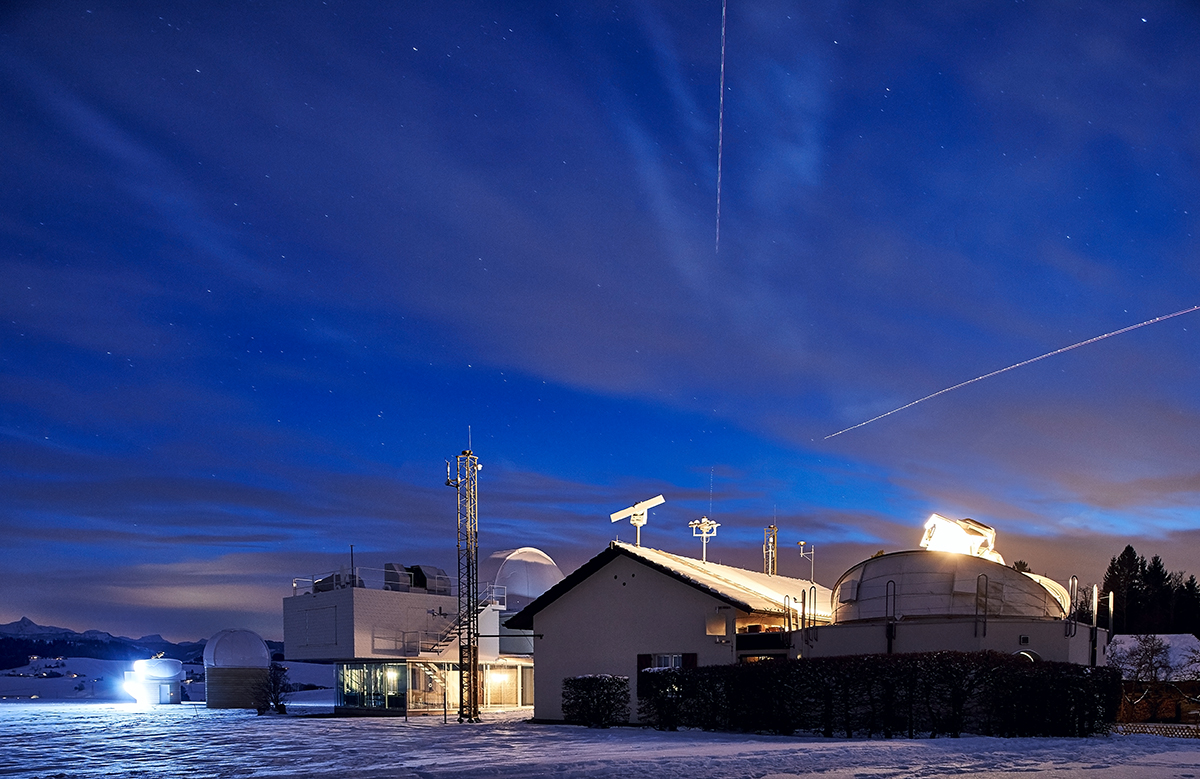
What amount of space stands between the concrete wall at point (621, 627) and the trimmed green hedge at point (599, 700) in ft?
5.76

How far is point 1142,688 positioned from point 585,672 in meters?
26.4

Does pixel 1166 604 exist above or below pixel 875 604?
below

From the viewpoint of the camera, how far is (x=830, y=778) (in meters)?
13.2

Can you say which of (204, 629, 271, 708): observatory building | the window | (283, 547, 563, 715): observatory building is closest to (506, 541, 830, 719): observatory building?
the window

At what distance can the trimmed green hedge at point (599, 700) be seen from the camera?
3019cm

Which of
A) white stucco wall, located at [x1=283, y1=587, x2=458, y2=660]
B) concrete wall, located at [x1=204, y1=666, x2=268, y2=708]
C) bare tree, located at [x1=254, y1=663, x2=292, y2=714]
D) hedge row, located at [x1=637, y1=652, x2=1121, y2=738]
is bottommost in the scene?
concrete wall, located at [x1=204, y1=666, x2=268, y2=708]

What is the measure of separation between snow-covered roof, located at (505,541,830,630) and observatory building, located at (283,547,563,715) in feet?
38.4

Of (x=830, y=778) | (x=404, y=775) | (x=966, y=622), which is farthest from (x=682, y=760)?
(x=966, y=622)

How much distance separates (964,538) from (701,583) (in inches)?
412

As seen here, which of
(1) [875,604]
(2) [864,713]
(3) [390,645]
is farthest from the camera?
(3) [390,645]

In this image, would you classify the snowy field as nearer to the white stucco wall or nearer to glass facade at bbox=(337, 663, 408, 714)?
the white stucco wall

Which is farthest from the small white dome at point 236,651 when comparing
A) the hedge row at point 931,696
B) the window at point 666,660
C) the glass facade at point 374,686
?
the hedge row at point 931,696

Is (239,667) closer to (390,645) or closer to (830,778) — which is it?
(390,645)

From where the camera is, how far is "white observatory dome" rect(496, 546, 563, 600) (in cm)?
5584
